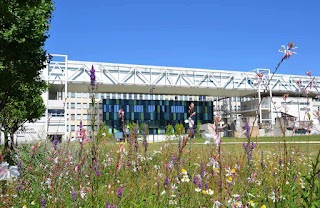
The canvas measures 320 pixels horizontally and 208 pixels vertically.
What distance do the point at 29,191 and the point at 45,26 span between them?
9681mm

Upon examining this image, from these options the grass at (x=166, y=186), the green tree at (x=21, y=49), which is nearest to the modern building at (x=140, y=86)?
the green tree at (x=21, y=49)

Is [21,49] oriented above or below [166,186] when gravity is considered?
above

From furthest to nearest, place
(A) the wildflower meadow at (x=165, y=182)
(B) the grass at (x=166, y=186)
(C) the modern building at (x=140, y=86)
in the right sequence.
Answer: (C) the modern building at (x=140, y=86)
(B) the grass at (x=166, y=186)
(A) the wildflower meadow at (x=165, y=182)

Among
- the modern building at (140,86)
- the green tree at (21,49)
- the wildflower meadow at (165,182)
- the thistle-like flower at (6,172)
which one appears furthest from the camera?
the modern building at (140,86)

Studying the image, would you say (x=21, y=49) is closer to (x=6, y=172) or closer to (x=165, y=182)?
(x=165, y=182)

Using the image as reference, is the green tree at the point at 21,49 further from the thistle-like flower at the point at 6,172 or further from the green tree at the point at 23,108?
the thistle-like flower at the point at 6,172

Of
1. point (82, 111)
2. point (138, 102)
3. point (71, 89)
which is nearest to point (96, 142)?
point (71, 89)

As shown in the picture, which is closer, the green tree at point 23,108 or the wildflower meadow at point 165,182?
the wildflower meadow at point 165,182

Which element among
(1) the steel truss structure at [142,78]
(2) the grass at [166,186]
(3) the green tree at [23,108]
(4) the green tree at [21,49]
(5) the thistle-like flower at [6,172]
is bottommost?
(2) the grass at [166,186]

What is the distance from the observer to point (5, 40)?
1069 cm

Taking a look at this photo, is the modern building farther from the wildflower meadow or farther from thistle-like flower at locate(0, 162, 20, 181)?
thistle-like flower at locate(0, 162, 20, 181)

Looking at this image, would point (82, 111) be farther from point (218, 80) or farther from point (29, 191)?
point (29, 191)

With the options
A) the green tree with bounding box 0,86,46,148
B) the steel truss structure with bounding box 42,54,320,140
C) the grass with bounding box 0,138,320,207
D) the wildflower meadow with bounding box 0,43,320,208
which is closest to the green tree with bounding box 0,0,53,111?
the green tree with bounding box 0,86,46,148

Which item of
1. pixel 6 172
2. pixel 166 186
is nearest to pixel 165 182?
pixel 166 186
